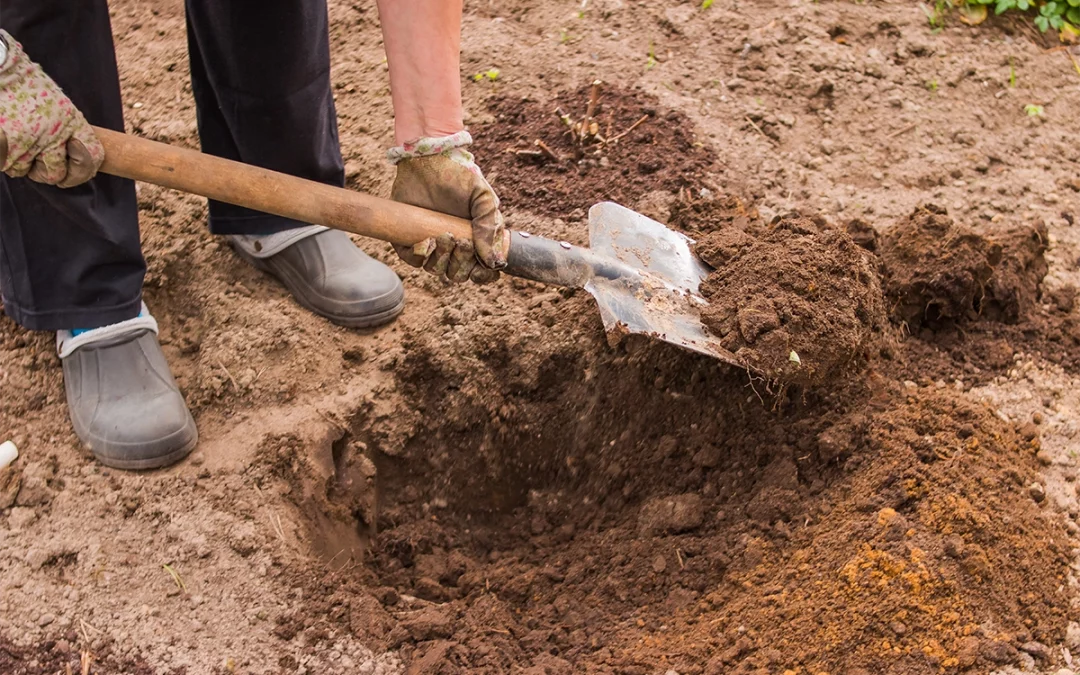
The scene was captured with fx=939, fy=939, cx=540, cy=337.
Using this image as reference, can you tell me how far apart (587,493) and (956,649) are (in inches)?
42.4

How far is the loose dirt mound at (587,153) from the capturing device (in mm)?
3152

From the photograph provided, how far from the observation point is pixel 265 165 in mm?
2730

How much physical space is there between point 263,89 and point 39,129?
708 mm

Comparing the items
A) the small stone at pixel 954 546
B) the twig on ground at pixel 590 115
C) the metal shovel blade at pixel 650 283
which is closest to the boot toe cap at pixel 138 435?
the metal shovel blade at pixel 650 283

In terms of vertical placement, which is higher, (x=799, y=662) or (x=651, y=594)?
(x=799, y=662)

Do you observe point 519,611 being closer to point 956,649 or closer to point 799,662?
point 799,662

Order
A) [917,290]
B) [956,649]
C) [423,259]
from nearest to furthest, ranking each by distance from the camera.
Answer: [956,649] < [423,259] < [917,290]

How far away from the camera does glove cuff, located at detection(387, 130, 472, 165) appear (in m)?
2.18

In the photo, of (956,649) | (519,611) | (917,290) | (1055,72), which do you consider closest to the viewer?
(956,649)

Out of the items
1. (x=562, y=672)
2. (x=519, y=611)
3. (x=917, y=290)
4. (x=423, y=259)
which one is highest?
(x=423, y=259)

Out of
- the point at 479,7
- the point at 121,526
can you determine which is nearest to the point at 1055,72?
the point at 479,7

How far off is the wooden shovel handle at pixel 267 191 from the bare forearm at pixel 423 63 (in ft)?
0.61

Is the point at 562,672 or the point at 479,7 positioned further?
the point at 479,7

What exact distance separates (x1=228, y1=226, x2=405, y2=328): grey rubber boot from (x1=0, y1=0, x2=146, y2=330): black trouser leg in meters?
0.44
